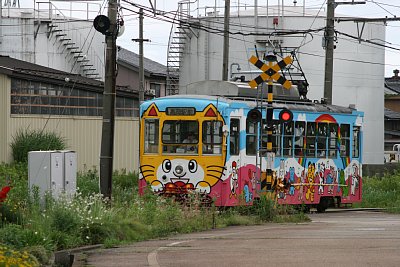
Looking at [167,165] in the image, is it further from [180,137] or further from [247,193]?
[247,193]

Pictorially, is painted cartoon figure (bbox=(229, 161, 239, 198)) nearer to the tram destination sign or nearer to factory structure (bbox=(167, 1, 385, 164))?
the tram destination sign

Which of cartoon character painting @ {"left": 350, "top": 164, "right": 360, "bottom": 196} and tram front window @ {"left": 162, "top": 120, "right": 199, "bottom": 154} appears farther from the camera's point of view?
cartoon character painting @ {"left": 350, "top": 164, "right": 360, "bottom": 196}

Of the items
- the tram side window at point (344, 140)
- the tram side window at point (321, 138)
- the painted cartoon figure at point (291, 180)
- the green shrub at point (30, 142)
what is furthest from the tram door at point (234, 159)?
the green shrub at point (30, 142)

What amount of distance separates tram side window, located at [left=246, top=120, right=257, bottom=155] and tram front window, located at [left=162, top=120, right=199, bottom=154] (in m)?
1.47

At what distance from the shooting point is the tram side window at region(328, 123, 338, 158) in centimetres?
2947

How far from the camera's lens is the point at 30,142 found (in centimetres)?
3566

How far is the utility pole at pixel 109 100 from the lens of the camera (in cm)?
2372

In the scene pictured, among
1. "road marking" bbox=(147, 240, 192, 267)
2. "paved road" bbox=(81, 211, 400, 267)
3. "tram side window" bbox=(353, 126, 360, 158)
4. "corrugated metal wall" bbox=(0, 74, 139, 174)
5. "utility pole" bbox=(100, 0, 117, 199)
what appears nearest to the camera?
"road marking" bbox=(147, 240, 192, 267)

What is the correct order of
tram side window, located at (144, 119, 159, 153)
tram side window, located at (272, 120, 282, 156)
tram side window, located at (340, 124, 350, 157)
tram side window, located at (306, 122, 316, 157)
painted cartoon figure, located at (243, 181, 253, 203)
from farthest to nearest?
tram side window, located at (340, 124, 350, 157) < tram side window, located at (306, 122, 316, 157) < tram side window, located at (272, 120, 282, 156) < tram side window, located at (144, 119, 159, 153) < painted cartoon figure, located at (243, 181, 253, 203)

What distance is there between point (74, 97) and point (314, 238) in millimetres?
23460

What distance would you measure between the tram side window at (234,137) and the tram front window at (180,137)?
880 millimetres

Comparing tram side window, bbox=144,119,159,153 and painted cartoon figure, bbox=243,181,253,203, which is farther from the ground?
tram side window, bbox=144,119,159,153

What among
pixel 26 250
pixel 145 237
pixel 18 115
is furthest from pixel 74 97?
pixel 26 250

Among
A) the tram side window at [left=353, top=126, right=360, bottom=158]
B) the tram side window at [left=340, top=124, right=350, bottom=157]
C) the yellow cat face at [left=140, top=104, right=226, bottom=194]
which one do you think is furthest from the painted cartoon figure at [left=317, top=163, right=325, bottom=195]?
the yellow cat face at [left=140, top=104, right=226, bottom=194]
